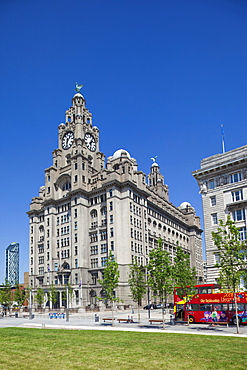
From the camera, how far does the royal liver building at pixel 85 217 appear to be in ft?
314

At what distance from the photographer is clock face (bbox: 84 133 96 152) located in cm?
11482

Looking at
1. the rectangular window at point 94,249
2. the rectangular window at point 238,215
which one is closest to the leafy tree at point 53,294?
the rectangular window at point 94,249

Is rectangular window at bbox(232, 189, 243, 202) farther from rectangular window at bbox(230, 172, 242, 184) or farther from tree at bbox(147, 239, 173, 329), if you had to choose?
tree at bbox(147, 239, 173, 329)

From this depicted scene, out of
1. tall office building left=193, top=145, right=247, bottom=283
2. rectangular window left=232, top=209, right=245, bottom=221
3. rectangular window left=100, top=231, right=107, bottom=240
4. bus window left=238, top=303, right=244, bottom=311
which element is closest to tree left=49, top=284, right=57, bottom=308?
rectangular window left=100, top=231, right=107, bottom=240

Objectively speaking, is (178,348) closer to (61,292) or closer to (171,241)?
(61,292)

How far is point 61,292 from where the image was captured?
95.9 meters

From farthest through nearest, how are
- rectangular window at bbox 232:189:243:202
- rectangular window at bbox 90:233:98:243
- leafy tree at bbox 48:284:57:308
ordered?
rectangular window at bbox 90:233:98:243 < leafy tree at bbox 48:284:57:308 < rectangular window at bbox 232:189:243:202

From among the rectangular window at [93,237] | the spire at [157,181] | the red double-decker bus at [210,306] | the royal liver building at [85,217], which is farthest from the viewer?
the spire at [157,181]

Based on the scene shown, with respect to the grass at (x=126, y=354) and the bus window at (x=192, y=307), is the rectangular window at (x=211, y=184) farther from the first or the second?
the grass at (x=126, y=354)

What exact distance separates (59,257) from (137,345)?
82651mm

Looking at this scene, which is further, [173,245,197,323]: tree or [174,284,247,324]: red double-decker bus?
[173,245,197,323]: tree

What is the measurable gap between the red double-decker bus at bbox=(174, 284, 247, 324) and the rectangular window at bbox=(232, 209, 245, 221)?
11.9 m

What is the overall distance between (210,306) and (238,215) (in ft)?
48.9

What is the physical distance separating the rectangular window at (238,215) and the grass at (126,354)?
2598cm
